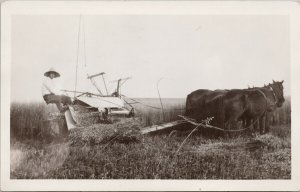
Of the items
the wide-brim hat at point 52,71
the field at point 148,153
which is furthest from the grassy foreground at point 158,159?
the wide-brim hat at point 52,71

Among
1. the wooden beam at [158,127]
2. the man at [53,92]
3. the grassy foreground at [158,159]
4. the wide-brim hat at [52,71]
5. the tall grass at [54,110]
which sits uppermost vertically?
the wide-brim hat at [52,71]

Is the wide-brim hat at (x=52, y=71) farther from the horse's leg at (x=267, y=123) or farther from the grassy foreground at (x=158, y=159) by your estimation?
the horse's leg at (x=267, y=123)

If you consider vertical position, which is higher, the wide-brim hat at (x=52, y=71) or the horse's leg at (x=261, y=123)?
the wide-brim hat at (x=52, y=71)

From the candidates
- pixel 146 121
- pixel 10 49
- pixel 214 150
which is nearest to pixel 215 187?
A: pixel 214 150

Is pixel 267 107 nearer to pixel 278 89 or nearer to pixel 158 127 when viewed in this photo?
pixel 278 89

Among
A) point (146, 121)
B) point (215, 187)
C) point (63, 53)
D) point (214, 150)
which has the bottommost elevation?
point (215, 187)

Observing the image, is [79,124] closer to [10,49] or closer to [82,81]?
[82,81]

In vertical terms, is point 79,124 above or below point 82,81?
below

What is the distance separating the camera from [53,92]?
2.49m

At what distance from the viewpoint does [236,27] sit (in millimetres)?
2494

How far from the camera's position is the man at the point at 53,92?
2480 millimetres

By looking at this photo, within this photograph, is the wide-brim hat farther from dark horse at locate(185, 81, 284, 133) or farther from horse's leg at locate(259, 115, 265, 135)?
horse's leg at locate(259, 115, 265, 135)

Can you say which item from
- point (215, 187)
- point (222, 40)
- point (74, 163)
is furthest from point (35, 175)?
point (222, 40)

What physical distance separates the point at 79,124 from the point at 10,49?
611 millimetres
